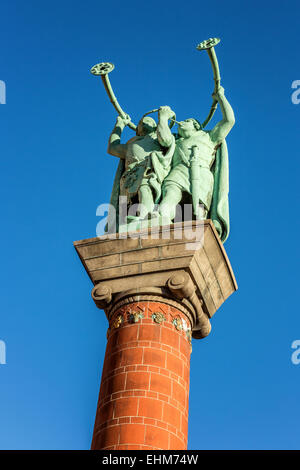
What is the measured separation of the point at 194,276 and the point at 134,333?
3.75 ft

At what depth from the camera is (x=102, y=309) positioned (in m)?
10.0

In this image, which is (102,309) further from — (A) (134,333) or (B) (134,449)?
(B) (134,449)

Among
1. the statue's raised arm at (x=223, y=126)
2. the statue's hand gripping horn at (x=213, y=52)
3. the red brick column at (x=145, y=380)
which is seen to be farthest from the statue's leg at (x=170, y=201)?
the statue's hand gripping horn at (x=213, y=52)

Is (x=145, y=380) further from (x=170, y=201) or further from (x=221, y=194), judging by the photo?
(x=221, y=194)

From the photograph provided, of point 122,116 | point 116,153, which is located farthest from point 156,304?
point 122,116

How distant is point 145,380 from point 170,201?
3.27 metres

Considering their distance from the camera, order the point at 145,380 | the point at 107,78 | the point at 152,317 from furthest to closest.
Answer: the point at 107,78, the point at 152,317, the point at 145,380

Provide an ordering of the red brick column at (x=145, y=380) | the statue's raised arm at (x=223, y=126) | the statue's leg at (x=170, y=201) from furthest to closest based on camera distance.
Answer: the statue's raised arm at (x=223, y=126) < the statue's leg at (x=170, y=201) < the red brick column at (x=145, y=380)

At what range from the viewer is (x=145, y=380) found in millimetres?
8727

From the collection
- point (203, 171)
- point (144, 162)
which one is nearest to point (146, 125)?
point (144, 162)

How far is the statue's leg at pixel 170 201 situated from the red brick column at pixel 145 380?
5.98 feet

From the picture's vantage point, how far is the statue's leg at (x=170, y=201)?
1088cm

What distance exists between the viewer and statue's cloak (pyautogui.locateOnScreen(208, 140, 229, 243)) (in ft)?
37.0

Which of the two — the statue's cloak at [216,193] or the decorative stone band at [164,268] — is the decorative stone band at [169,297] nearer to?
the decorative stone band at [164,268]
